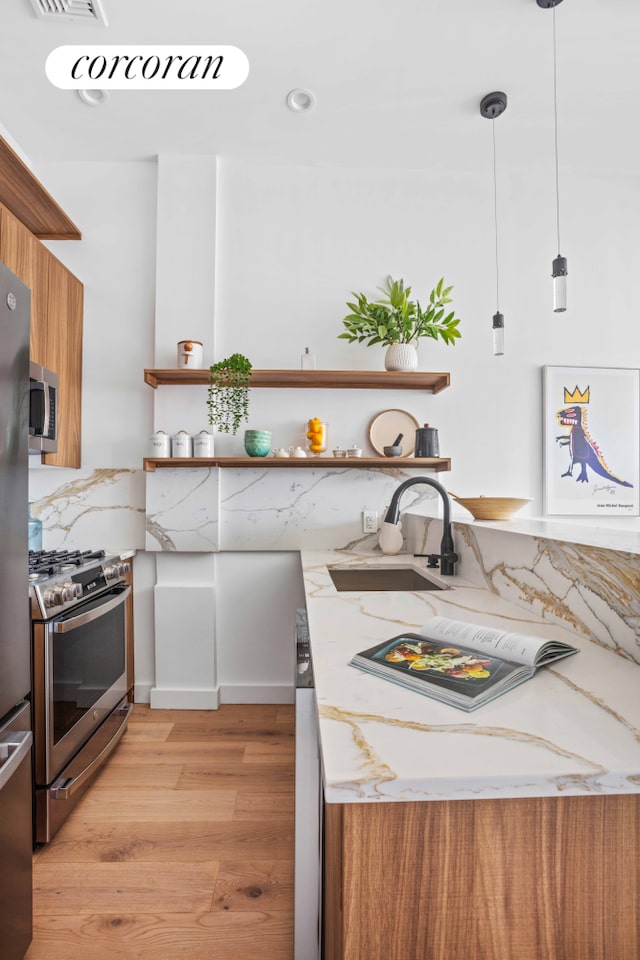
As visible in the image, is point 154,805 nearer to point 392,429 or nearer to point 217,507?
point 217,507

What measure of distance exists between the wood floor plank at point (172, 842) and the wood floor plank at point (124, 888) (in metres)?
0.03

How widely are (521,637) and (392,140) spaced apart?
2.56 metres

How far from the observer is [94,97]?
237 cm

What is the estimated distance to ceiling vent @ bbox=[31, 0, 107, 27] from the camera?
1.87 metres

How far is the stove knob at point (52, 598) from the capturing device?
5.56 feet

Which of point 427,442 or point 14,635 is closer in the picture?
point 14,635

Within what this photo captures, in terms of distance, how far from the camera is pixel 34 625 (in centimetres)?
167

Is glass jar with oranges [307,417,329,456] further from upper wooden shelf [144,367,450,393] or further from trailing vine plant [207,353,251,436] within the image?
trailing vine plant [207,353,251,436]

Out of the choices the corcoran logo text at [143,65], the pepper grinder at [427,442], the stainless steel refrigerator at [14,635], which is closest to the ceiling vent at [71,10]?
the corcoran logo text at [143,65]

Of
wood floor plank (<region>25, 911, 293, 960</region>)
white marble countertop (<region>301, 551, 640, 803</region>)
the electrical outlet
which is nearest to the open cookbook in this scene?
white marble countertop (<region>301, 551, 640, 803</region>)

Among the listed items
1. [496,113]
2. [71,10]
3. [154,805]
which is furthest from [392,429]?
[71,10]

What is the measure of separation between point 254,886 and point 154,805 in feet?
1.77

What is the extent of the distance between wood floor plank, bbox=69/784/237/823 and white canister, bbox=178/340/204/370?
5.87 feet

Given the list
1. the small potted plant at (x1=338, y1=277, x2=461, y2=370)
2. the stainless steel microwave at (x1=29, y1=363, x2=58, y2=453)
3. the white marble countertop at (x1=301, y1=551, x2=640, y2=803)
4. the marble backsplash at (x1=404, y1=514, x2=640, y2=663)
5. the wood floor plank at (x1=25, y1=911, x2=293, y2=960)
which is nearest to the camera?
the white marble countertop at (x1=301, y1=551, x2=640, y2=803)
